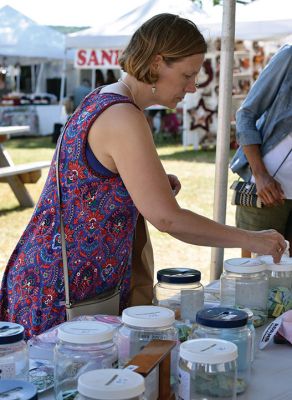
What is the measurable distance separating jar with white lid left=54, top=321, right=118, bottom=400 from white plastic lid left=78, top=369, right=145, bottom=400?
178 mm

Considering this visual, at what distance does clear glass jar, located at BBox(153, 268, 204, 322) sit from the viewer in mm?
1873

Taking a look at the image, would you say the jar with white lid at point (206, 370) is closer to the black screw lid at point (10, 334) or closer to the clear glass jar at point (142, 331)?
the clear glass jar at point (142, 331)

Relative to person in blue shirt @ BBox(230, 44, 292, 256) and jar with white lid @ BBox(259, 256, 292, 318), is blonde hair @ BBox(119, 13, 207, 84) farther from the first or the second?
person in blue shirt @ BBox(230, 44, 292, 256)

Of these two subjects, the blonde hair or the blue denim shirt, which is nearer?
the blonde hair

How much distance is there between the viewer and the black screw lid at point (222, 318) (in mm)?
1463

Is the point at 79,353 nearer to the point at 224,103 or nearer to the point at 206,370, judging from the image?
the point at 206,370

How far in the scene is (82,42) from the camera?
1193 centimetres

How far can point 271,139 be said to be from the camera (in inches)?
114

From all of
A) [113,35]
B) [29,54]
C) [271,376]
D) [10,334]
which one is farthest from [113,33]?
[10,334]

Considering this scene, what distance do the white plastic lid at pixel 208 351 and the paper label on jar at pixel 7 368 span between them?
332mm

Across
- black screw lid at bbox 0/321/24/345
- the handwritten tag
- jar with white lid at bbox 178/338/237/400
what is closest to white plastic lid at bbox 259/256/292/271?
the handwritten tag

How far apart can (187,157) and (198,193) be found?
3.42 metres

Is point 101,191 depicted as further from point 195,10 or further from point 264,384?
point 195,10

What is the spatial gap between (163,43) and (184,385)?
0.93m
